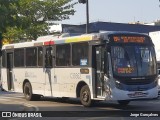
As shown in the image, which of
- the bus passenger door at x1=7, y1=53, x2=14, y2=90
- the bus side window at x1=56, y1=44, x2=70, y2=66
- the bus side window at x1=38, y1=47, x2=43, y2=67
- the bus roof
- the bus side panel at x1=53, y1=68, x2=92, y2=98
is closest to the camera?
the bus roof

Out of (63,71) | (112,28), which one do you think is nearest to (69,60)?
(63,71)

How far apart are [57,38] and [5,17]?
14.5 ft

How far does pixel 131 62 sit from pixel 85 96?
2484 mm

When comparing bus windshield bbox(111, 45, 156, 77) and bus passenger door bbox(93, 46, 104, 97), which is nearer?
bus windshield bbox(111, 45, 156, 77)

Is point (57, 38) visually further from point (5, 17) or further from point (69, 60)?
point (5, 17)

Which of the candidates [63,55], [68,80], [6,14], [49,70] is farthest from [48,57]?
[6,14]

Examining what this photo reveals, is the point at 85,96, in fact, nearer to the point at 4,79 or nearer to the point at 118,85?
the point at 118,85

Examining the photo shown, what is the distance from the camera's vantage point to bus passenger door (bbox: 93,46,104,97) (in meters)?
18.5

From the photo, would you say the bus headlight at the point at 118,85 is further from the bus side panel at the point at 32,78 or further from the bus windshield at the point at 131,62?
the bus side panel at the point at 32,78

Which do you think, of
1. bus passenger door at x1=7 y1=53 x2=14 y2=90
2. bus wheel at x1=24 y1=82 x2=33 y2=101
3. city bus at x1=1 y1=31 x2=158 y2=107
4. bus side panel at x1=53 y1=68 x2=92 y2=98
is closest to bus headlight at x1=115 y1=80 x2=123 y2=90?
city bus at x1=1 y1=31 x2=158 y2=107

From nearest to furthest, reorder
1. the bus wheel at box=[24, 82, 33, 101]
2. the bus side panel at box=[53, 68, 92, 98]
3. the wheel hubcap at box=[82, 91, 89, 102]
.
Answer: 1. the wheel hubcap at box=[82, 91, 89, 102]
2. the bus side panel at box=[53, 68, 92, 98]
3. the bus wheel at box=[24, 82, 33, 101]

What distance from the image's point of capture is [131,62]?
59.9 feet

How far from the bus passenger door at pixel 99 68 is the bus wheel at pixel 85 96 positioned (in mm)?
513

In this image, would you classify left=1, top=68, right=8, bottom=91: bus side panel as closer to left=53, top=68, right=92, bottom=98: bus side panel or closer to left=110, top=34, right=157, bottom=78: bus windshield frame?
left=53, top=68, right=92, bottom=98: bus side panel
